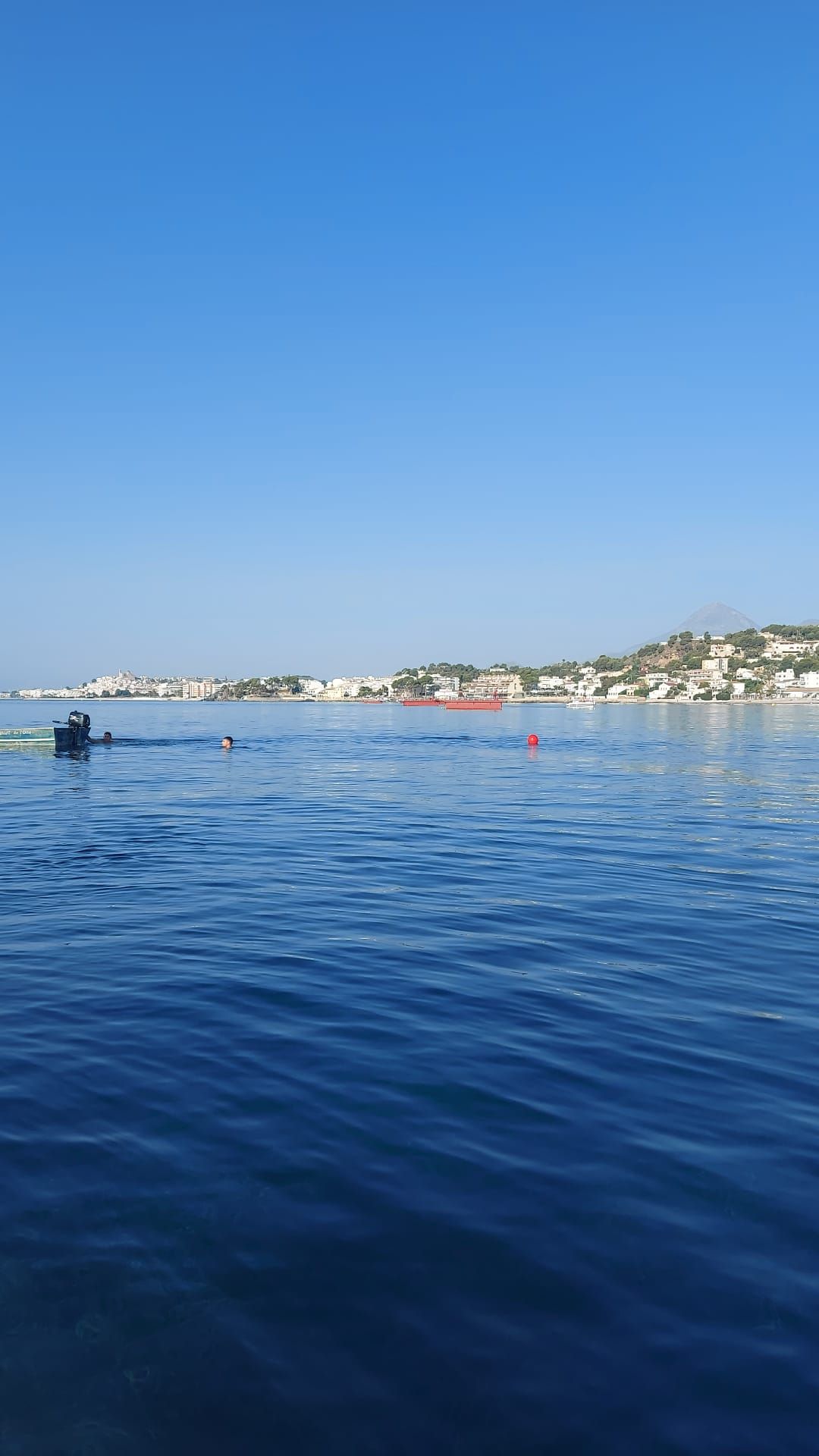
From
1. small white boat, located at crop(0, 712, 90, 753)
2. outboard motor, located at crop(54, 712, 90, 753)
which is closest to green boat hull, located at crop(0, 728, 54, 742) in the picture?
small white boat, located at crop(0, 712, 90, 753)

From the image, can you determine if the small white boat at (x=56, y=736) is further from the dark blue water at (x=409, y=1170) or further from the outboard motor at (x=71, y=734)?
the dark blue water at (x=409, y=1170)

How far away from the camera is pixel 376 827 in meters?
27.1

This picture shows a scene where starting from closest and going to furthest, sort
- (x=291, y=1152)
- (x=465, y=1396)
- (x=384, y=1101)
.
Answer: (x=465, y=1396) < (x=291, y=1152) < (x=384, y=1101)

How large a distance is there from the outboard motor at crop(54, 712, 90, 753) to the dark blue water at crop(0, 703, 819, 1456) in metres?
42.0

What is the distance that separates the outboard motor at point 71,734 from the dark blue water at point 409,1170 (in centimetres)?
4196

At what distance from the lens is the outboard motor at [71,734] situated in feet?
186

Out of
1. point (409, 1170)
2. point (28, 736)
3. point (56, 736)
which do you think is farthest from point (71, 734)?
point (409, 1170)

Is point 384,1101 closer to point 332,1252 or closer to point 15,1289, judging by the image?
point 332,1252

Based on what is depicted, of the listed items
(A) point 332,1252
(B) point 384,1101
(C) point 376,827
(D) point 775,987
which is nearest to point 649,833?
(C) point 376,827

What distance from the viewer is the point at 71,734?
188ft

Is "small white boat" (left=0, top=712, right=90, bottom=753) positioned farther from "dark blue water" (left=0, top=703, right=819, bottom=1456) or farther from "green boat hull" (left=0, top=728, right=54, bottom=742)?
"dark blue water" (left=0, top=703, right=819, bottom=1456)

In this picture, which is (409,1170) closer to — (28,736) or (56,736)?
(56,736)

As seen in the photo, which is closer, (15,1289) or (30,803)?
(15,1289)

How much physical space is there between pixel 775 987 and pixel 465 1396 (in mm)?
8130
